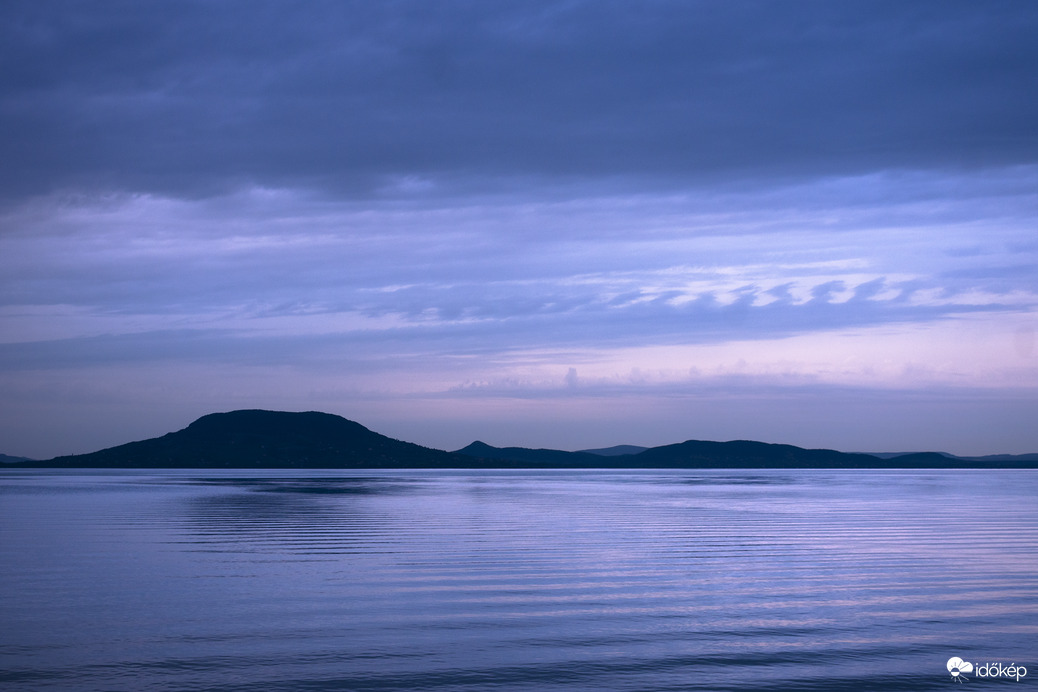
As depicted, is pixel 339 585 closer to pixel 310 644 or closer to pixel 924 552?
pixel 310 644

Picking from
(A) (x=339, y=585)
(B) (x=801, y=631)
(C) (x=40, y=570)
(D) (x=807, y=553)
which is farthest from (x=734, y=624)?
(C) (x=40, y=570)

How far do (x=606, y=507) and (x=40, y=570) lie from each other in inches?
1739

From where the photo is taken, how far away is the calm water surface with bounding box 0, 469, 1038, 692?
15.1 m

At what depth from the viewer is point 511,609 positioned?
20.7 meters

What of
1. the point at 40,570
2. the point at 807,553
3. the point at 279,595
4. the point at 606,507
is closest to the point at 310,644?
the point at 279,595

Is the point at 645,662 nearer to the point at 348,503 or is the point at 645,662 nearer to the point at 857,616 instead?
the point at 857,616

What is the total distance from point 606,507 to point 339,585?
143 ft

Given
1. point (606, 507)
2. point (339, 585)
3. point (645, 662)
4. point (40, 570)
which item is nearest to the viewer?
point (645, 662)

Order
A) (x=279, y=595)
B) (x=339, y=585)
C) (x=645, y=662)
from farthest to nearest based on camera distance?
(x=339, y=585), (x=279, y=595), (x=645, y=662)

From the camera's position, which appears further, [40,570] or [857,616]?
[40,570]

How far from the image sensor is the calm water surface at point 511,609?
49.7 ft

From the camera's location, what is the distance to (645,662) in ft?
51.9

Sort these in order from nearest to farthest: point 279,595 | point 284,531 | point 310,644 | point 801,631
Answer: point 310,644
point 801,631
point 279,595
point 284,531

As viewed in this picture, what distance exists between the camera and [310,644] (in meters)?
17.2
